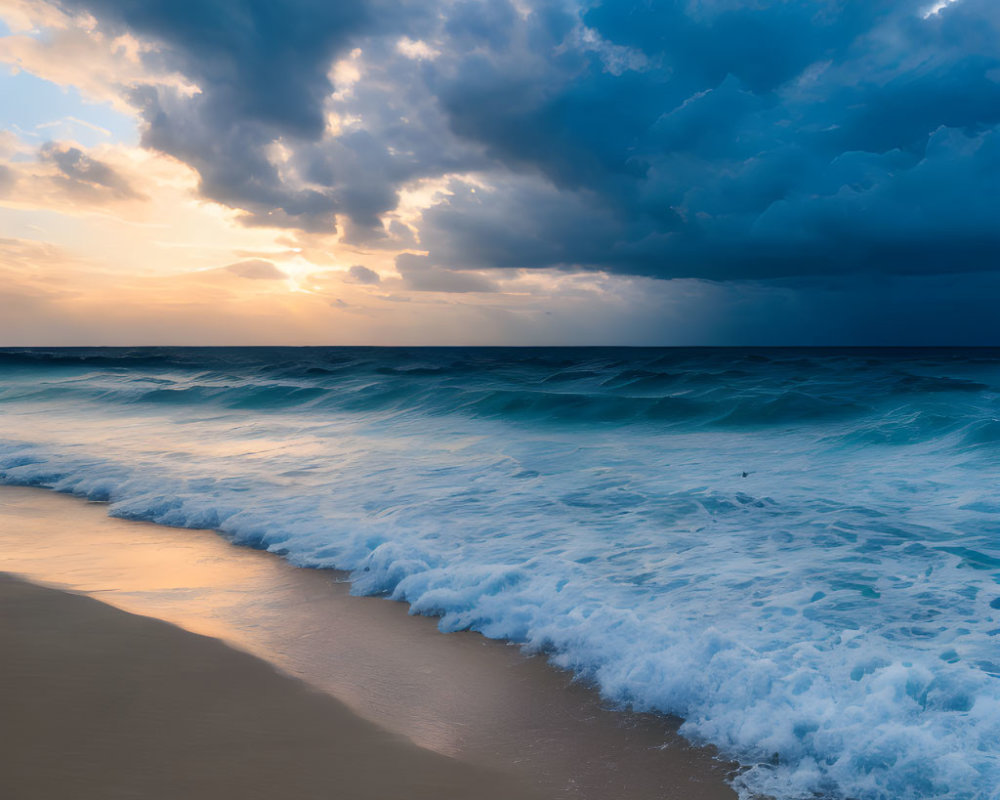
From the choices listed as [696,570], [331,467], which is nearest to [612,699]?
[696,570]

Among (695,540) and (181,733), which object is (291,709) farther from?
(695,540)

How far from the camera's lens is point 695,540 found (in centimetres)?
612

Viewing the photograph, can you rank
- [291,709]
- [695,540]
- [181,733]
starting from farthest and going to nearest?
[695,540] → [291,709] → [181,733]

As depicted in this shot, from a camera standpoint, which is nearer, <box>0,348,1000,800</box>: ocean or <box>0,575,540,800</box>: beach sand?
<box>0,575,540,800</box>: beach sand

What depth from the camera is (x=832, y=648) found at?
381 cm

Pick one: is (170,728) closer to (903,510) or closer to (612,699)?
(612,699)

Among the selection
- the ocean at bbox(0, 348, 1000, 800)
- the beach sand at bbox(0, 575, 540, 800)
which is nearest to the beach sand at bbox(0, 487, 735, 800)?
the beach sand at bbox(0, 575, 540, 800)

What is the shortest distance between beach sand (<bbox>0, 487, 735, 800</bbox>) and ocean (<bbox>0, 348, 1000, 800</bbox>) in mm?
310

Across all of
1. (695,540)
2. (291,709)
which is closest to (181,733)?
(291,709)

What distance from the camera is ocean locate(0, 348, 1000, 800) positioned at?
3.16 meters

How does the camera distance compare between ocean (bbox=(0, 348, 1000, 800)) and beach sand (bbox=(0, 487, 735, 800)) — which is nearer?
beach sand (bbox=(0, 487, 735, 800))

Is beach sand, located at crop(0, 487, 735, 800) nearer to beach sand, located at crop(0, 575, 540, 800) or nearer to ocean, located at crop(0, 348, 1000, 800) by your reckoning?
beach sand, located at crop(0, 575, 540, 800)

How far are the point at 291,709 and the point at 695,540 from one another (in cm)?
410

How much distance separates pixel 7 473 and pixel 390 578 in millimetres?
8283
